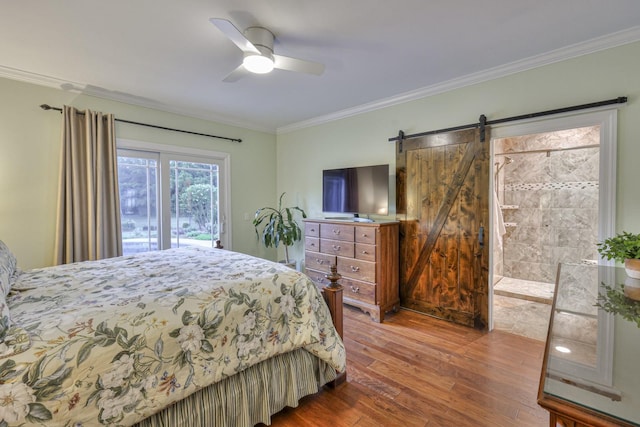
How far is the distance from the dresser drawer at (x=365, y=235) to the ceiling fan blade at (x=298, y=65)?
5.44ft

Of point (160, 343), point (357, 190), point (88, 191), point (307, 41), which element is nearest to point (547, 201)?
point (357, 190)

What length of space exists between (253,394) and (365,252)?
1.90 metres

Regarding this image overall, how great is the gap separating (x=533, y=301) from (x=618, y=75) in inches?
109

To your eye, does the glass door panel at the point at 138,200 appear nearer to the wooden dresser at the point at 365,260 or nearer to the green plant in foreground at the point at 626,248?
the wooden dresser at the point at 365,260

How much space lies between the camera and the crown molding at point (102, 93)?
2.76m

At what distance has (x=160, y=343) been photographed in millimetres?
1260

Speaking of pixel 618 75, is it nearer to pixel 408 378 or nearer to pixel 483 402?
pixel 483 402

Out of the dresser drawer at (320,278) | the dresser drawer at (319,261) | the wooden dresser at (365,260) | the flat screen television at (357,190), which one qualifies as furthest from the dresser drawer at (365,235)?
the dresser drawer at (320,278)

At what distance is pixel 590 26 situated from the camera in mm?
2057

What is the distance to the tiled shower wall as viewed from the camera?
13.3 feet

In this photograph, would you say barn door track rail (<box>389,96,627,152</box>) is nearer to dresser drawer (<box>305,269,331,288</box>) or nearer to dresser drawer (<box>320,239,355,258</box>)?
dresser drawer (<box>320,239,355,258</box>)

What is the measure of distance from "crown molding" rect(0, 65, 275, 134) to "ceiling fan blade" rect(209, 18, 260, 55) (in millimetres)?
2231

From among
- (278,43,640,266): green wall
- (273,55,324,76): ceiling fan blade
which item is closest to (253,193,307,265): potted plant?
(278,43,640,266): green wall

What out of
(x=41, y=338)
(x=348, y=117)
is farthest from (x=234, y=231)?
(x=41, y=338)
